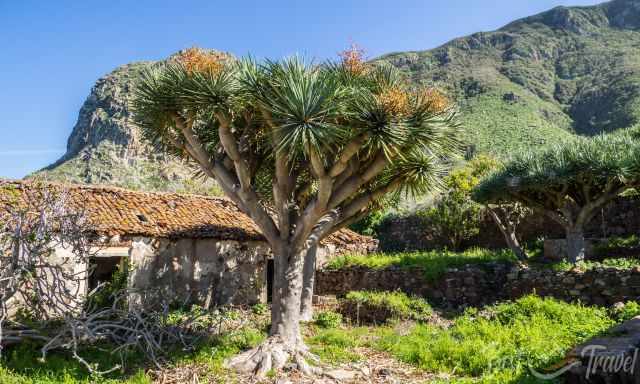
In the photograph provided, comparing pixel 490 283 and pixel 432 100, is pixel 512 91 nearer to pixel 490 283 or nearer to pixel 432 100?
pixel 490 283

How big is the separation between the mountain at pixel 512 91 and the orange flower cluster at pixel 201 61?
17.1 m

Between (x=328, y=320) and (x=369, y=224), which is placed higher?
(x=369, y=224)

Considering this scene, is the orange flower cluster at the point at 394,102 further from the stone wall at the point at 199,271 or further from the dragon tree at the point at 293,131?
the stone wall at the point at 199,271

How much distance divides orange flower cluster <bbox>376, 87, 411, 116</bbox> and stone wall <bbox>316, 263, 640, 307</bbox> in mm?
5968

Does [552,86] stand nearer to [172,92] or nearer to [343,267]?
[343,267]

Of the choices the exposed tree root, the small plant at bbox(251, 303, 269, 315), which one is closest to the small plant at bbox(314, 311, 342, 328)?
the small plant at bbox(251, 303, 269, 315)

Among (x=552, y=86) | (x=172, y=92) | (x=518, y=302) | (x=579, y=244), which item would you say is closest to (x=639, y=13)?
(x=552, y=86)

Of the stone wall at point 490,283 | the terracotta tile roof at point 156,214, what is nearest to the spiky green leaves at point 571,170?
the stone wall at point 490,283

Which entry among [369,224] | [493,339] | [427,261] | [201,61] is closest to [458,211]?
[369,224]

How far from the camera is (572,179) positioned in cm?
1218

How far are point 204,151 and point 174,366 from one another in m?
3.73

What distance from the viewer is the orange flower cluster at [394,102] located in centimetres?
769

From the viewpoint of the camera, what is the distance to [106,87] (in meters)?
54.6

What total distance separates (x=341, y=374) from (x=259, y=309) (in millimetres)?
6270
